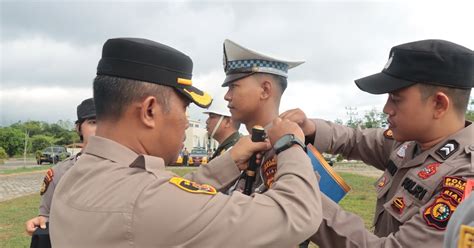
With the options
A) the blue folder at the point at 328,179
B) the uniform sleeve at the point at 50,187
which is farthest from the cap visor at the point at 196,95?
the uniform sleeve at the point at 50,187

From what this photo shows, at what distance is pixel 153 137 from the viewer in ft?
5.76

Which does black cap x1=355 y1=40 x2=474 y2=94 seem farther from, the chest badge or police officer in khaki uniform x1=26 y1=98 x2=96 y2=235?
police officer in khaki uniform x1=26 y1=98 x2=96 y2=235

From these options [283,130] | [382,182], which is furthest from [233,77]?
[382,182]

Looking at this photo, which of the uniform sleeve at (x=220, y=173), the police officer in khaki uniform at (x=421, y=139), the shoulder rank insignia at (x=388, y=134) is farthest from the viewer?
the shoulder rank insignia at (x=388, y=134)

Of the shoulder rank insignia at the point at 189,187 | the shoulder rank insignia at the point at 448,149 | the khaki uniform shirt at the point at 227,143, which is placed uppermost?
the shoulder rank insignia at the point at 448,149

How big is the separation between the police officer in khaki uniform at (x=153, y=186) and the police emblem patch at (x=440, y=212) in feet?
1.71

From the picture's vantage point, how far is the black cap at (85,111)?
432 centimetres

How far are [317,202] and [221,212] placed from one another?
39cm

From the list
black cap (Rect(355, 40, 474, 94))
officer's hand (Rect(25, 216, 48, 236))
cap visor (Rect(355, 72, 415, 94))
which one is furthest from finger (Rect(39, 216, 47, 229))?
black cap (Rect(355, 40, 474, 94))

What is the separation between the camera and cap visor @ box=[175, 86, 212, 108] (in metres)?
1.77

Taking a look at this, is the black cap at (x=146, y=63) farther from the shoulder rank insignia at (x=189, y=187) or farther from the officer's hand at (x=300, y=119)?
the officer's hand at (x=300, y=119)

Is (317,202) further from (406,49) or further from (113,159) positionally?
(406,49)

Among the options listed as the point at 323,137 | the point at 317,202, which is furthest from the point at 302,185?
the point at 323,137

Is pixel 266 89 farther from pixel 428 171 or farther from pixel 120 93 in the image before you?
pixel 120 93
